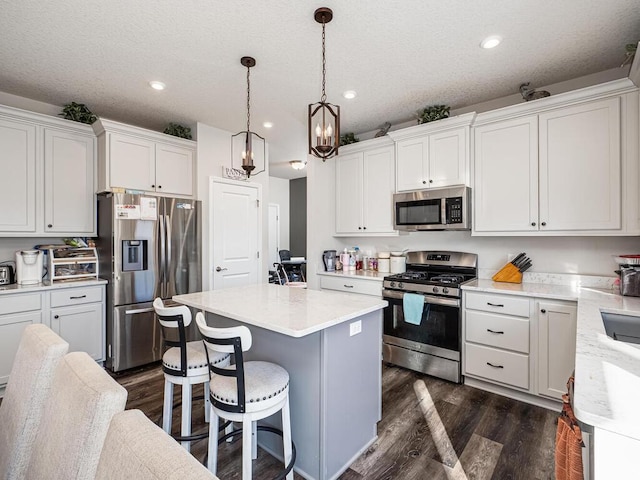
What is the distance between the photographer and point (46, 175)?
3.11 metres

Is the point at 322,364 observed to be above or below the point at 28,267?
below

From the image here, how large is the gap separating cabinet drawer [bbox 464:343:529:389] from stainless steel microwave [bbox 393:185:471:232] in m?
1.14

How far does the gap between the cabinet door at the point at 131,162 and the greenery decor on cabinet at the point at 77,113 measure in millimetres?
330

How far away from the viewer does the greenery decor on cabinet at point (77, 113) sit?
325cm

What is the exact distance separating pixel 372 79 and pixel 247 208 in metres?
2.29

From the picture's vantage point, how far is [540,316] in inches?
98.3

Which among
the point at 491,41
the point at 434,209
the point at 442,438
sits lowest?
the point at 442,438

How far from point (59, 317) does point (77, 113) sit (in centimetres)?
201

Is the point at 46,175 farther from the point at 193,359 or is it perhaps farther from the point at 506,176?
the point at 506,176

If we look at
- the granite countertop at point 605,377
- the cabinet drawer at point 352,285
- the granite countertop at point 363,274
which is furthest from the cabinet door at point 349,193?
the granite countertop at point 605,377

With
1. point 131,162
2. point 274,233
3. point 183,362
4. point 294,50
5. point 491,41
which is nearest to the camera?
point 183,362

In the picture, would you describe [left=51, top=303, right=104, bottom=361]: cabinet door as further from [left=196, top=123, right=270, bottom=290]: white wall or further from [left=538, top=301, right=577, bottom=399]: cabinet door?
[left=538, top=301, right=577, bottom=399]: cabinet door

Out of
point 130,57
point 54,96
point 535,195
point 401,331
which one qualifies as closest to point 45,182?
point 54,96

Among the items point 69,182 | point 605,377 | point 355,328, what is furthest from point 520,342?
point 69,182
